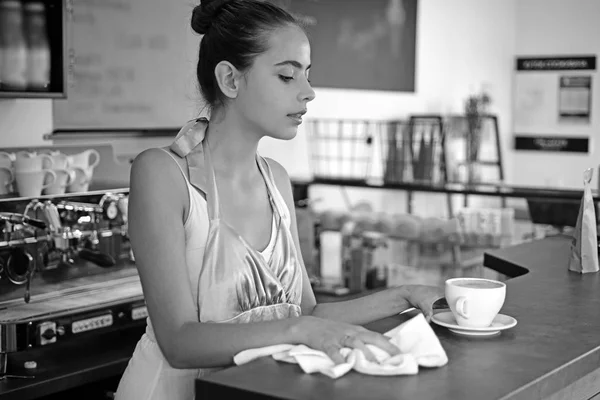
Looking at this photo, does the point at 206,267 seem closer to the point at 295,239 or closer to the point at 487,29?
the point at 295,239

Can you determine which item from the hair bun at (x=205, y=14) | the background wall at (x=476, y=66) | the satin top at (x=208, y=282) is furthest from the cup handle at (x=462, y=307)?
the background wall at (x=476, y=66)

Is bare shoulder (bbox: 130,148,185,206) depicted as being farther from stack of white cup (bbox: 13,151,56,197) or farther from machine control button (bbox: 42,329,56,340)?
stack of white cup (bbox: 13,151,56,197)

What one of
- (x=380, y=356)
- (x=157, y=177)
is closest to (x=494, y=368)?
(x=380, y=356)

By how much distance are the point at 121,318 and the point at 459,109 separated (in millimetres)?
4776

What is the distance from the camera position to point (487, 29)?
754 centimetres

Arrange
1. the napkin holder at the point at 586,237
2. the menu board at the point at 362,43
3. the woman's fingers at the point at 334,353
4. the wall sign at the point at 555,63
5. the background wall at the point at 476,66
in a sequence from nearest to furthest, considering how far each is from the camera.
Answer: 1. the woman's fingers at the point at 334,353
2. the napkin holder at the point at 586,237
3. the menu board at the point at 362,43
4. the background wall at the point at 476,66
5. the wall sign at the point at 555,63

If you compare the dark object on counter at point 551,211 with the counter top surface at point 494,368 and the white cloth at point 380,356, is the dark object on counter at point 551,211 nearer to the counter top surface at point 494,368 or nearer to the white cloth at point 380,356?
the counter top surface at point 494,368

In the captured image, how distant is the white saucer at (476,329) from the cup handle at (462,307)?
0.9 inches

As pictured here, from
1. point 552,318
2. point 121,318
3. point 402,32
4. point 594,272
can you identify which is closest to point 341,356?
point 552,318

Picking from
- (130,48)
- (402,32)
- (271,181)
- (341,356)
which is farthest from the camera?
(402,32)

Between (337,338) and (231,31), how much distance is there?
76cm

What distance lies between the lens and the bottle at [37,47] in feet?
9.46

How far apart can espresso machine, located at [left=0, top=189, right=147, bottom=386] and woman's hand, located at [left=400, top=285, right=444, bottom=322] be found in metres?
1.18

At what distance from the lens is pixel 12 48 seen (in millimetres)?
2852
